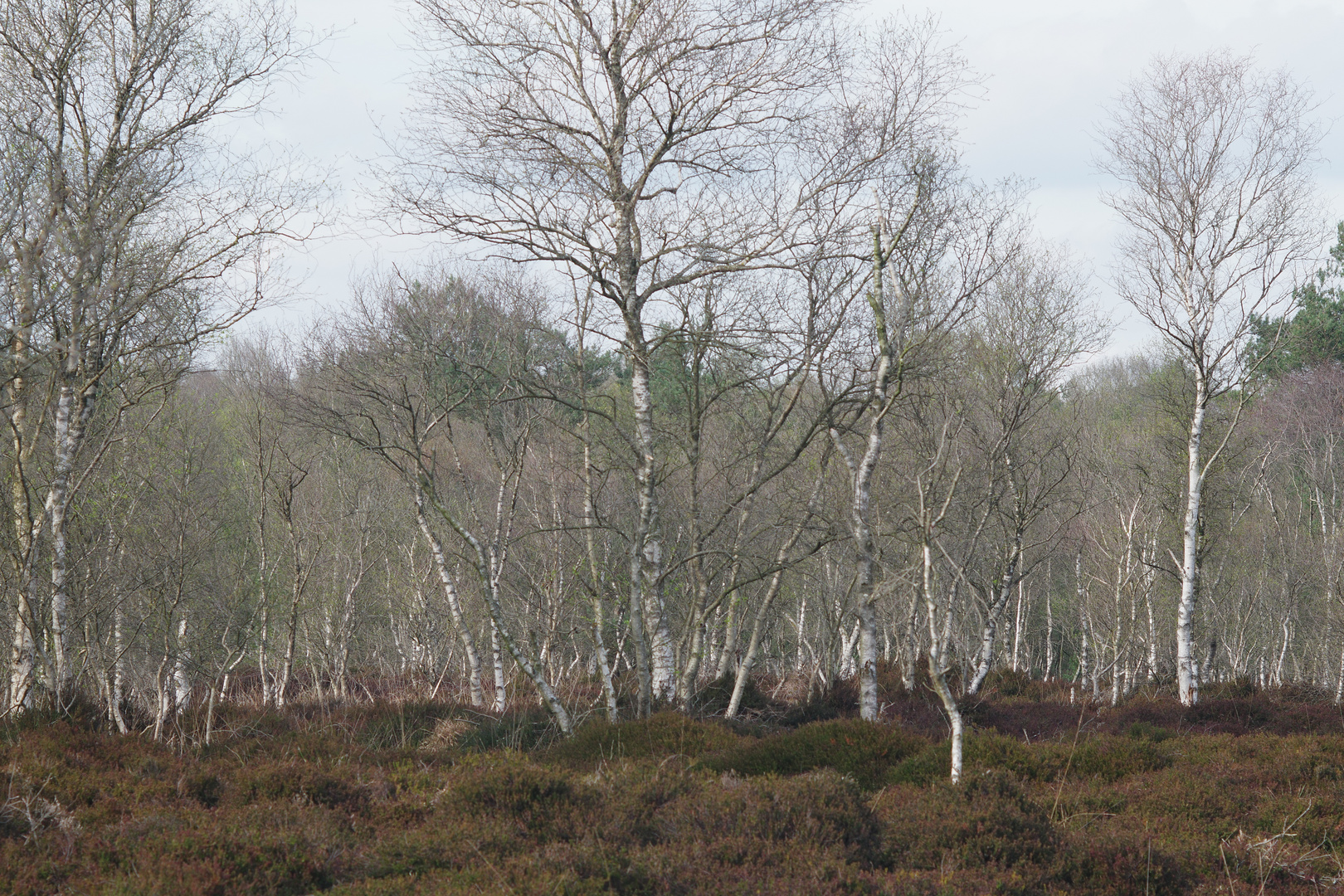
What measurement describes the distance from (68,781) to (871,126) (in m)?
9.88

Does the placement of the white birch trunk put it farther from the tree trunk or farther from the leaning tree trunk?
the tree trunk

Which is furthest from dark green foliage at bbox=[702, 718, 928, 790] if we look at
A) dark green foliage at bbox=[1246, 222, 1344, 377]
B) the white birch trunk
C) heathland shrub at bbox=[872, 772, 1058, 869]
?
dark green foliage at bbox=[1246, 222, 1344, 377]

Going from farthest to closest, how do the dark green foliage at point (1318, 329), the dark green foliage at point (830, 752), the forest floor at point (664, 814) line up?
the dark green foliage at point (1318, 329), the dark green foliage at point (830, 752), the forest floor at point (664, 814)

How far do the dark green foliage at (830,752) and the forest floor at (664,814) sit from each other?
24mm

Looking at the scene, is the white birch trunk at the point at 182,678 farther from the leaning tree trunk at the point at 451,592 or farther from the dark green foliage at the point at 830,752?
the dark green foliage at the point at 830,752

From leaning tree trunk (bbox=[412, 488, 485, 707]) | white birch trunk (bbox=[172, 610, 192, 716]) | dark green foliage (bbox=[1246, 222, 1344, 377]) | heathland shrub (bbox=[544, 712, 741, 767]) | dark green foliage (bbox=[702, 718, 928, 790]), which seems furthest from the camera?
dark green foliage (bbox=[1246, 222, 1344, 377])

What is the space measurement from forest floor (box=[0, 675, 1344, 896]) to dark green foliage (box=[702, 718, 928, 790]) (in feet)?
0.08

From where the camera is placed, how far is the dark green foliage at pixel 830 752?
24.3 ft

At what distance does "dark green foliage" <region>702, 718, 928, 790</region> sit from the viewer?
740 centimetres

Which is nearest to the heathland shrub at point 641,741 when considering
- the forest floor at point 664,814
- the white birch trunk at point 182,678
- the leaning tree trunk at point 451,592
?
the forest floor at point 664,814

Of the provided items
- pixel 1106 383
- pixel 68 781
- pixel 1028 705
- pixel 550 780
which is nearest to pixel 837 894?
pixel 550 780

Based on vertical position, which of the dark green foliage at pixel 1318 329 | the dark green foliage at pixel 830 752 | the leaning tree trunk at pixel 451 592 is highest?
the dark green foliage at pixel 1318 329

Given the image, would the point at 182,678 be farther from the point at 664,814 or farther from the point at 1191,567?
the point at 1191,567

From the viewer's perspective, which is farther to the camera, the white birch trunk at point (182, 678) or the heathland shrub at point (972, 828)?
the white birch trunk at point (182, 678)
